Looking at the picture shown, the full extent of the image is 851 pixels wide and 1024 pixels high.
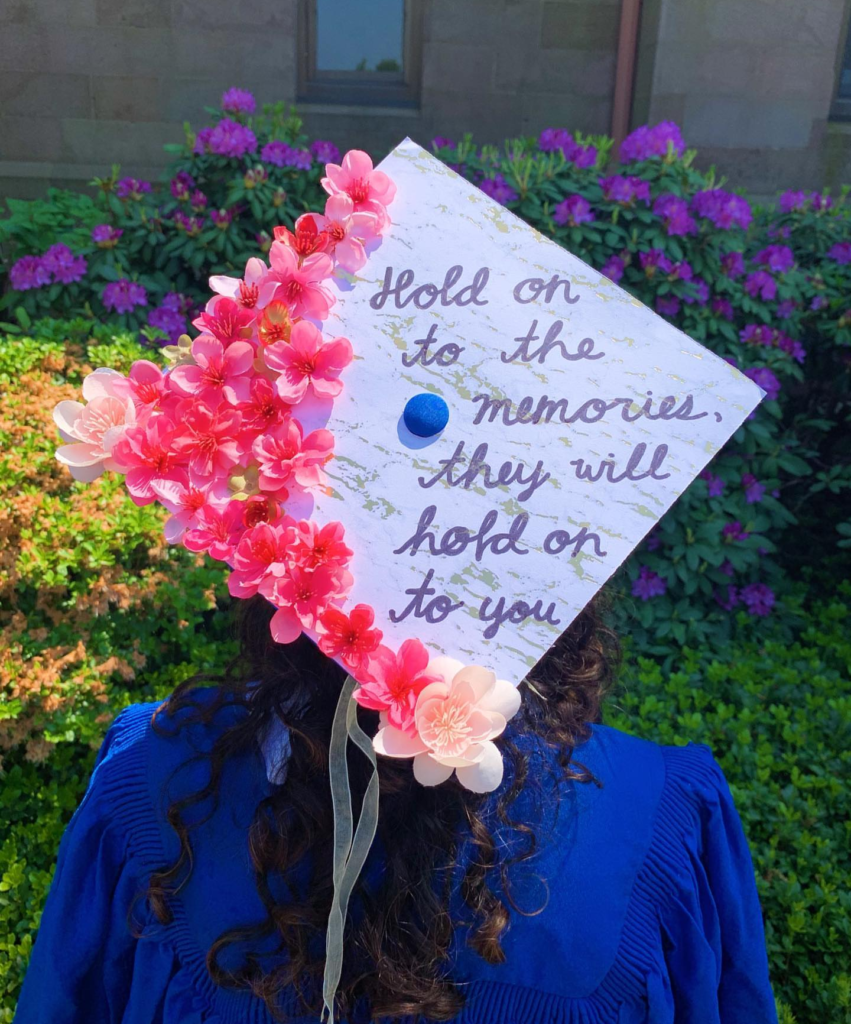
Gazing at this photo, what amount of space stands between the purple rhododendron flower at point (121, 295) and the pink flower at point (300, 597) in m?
2.83

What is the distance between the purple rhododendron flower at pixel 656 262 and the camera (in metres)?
3.24

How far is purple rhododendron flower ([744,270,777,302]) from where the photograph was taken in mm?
3355

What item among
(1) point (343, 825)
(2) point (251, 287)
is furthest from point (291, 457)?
(1) point (343, 825)

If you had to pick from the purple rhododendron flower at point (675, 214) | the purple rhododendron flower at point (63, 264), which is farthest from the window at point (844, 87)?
the purple rhododendron flower at point (63, 264)

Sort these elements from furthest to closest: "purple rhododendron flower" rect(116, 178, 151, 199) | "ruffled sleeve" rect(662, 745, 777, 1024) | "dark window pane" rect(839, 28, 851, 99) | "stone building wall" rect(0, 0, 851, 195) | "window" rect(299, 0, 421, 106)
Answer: "dark window pane" rect(839, 28, 851, 99) < "window" rect(299, 0, 421, 106) < "stone building wall" rect(0, 0, 851, 195) < "purple rhododendron flower" rect(116, 178, 151, 199) < "ruffled sleeve" rect(662, 745, 777, 1024)

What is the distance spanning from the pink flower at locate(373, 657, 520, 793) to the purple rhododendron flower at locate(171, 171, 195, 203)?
3.23m

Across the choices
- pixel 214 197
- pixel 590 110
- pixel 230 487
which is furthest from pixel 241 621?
pixel 590 110

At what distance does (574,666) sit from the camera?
3.72 feet

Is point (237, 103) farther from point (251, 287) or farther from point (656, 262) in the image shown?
point (251, 287)

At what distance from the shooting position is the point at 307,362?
3.02ft

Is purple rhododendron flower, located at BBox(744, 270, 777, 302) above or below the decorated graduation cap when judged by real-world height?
below

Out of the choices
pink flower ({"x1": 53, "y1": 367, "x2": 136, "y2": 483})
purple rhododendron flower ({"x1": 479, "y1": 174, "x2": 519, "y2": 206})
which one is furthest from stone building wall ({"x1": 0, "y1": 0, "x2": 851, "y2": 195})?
pink flower ({"x1": 53, "y1": 367, "x2": 136, "y2": 483})

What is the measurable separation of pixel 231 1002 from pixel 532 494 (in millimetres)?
731

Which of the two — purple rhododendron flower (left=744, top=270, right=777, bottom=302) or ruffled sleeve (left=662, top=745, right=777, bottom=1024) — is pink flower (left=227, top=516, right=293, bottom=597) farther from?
purple rhododendron flower (left=744, top=270, right=777, bottom=302)
